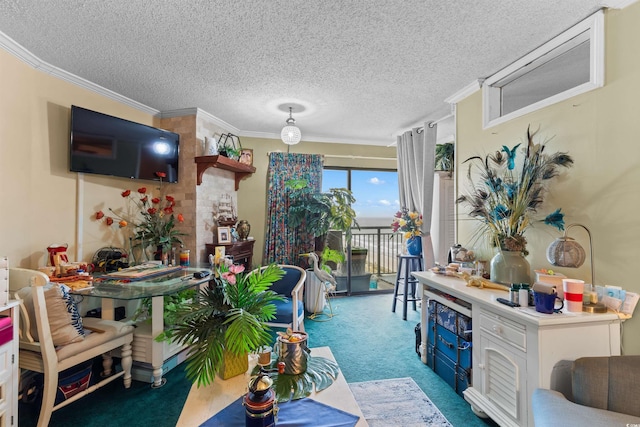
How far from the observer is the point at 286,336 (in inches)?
53.7

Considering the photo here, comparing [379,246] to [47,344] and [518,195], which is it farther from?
[47,344]

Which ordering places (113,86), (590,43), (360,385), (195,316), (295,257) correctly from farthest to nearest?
(295,257)
(113,86)
(360,385)
(590,43)
(195,316)

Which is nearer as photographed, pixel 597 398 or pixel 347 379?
pixel 597 398

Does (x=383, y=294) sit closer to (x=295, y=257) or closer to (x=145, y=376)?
(x=295, y=257)

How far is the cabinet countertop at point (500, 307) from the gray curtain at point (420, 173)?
1.20 m

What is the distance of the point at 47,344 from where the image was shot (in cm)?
164

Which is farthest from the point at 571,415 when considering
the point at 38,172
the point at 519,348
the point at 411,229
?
the point at 38,172

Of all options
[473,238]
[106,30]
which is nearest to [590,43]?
[473,238]

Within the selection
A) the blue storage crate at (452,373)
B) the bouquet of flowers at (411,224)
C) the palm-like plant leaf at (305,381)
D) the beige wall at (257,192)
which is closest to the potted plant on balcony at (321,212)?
the beige wall at (257,192)

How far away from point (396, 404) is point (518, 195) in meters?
1.64

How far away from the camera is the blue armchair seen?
8.28ft

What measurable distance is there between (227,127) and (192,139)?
0.67 metres

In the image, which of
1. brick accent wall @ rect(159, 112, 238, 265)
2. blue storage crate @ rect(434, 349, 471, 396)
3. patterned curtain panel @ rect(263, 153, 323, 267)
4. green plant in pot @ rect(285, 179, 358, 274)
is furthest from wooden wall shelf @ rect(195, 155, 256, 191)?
blue storage crate @ rect(434, 349, 471, 396)

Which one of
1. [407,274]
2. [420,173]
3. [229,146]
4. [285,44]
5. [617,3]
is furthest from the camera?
[229,146]
